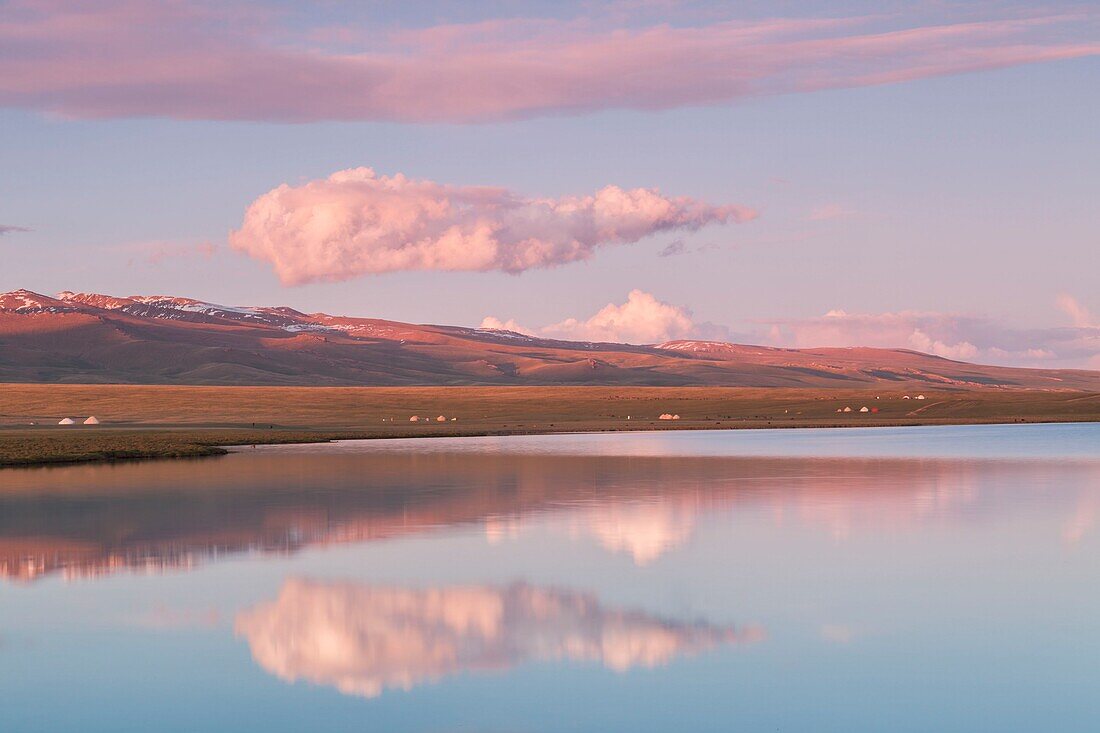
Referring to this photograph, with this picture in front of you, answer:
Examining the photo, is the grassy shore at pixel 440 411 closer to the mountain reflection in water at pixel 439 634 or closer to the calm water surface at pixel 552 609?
the calm water surface at pixel 552 609

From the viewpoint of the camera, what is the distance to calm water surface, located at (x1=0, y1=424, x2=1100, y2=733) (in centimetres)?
1318

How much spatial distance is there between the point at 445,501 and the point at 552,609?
55.1 ft

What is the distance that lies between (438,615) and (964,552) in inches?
452

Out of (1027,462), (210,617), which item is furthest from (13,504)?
(1027,462)

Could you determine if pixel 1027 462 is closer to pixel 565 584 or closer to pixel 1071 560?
pixel 1071 560

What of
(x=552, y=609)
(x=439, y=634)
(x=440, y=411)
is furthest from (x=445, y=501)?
(x=440, y=411)

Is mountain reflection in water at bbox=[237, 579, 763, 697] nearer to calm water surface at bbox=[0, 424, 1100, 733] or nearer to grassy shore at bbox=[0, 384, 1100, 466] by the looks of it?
calm water surface at bbox=[0, 424, 1100, 733]

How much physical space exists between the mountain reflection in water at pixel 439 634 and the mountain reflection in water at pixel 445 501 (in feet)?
15.5

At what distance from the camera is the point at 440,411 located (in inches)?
5084

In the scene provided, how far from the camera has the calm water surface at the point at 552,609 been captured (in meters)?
13.2

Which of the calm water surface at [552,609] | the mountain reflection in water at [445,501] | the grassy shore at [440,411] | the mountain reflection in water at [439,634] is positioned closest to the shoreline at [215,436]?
the grassy shore at [440,411]

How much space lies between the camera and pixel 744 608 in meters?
18.4

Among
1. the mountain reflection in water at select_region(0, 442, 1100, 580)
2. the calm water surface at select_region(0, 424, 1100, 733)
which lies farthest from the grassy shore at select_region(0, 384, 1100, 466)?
the calm water surface at select_region(0, 424, 1100, 733)

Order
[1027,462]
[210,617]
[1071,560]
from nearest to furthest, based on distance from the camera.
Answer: [210,617] → [1071,560] → [1027,462]
